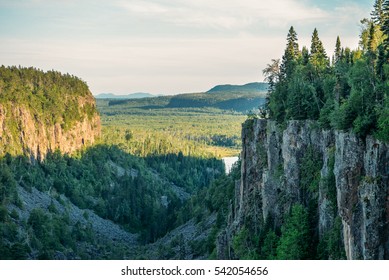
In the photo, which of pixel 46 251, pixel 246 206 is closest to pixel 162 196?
pixel 46 251

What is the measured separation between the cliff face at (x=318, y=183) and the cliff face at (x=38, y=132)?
63.9m

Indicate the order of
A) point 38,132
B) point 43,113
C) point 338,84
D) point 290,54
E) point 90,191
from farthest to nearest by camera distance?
1. point 43,113
2. point 90,191
3. point 38,132
4. point 290,54
5. point 338,84

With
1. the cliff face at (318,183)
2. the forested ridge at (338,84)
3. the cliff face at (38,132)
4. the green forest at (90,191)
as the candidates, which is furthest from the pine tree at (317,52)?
the cliff face at (38,132)

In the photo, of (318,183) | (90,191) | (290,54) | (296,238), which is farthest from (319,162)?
(90,191)

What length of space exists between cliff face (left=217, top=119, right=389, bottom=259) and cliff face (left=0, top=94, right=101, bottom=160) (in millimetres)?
63896

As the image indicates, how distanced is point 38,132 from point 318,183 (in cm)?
9453

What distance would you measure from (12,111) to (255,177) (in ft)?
241

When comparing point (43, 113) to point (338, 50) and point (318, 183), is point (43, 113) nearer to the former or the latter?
point (338, 50)

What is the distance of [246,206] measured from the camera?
2275 inches

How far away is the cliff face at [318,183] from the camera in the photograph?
31.8m

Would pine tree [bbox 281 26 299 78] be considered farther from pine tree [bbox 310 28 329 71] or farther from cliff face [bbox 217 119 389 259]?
cliff face [bbox 217 119 389 259]

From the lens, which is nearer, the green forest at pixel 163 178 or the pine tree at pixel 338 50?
the green forest at pixel 163 178

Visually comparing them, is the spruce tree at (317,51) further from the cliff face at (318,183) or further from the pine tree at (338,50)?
the cliff face at (318,183)

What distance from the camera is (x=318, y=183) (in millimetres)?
42125
